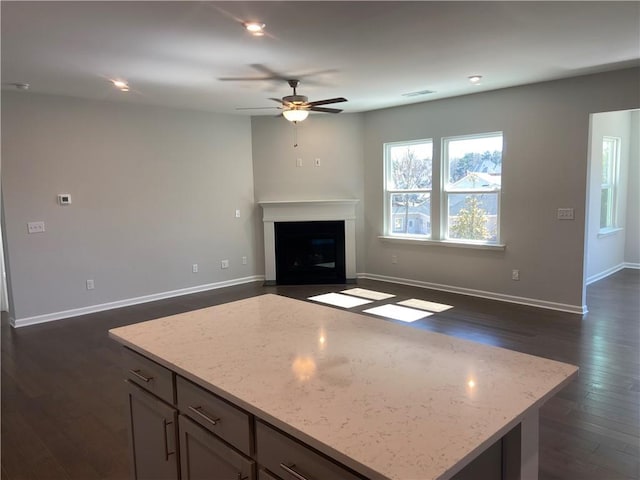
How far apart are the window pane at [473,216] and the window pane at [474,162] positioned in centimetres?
15

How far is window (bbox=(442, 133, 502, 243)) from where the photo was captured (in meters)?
5.79

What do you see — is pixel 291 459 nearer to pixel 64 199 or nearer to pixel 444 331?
pixel 444 331

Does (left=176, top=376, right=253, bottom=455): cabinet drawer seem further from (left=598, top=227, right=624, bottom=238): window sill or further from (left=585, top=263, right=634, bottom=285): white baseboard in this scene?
(left=598, top=227, right=624, bottom=238): window sill

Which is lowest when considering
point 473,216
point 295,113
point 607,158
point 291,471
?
point 291,471

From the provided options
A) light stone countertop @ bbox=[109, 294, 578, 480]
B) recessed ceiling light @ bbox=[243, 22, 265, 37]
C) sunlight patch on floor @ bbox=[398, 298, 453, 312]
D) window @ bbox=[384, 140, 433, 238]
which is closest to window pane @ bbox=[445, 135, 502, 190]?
window @ bbox=[384, 140, 433, 238]

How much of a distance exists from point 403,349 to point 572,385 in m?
2.36

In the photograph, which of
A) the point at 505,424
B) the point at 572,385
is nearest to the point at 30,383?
the point at 505,424

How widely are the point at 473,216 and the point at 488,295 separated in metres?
1.07

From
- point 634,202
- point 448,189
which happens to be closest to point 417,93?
point 448,189

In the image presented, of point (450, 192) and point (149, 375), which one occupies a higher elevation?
point (450, 192)

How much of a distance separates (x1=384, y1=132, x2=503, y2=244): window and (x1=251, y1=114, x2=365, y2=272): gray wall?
1.92ft

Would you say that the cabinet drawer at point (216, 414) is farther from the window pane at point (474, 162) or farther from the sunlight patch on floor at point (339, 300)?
the window pane at point (474, 162)

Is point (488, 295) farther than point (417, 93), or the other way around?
point (488, 295)

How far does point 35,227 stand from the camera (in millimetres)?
5180
